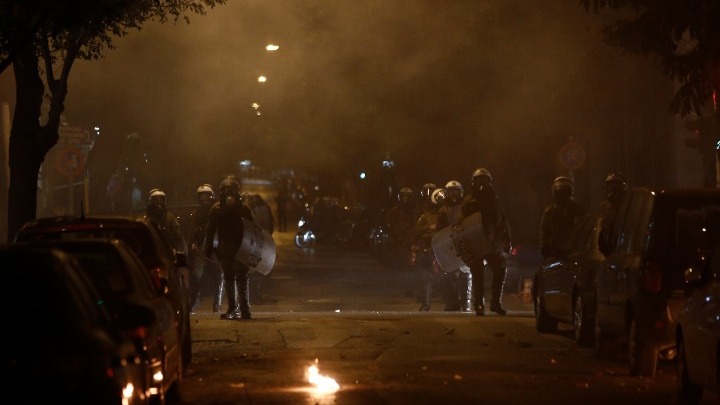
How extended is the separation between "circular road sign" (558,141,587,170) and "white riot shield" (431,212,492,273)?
17.7 feet

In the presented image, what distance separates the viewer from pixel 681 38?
14.3 metres

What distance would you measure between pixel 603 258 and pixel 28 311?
22.6ft

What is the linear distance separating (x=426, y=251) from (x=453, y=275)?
0.56 metres

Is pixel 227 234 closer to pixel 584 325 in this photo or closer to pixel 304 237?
pixel 584 325

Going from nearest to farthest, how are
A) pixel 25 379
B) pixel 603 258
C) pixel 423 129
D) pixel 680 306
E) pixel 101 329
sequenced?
pixel 25 379 → pixel 101 329 → pixel 680 306 → pixel 603 258 → pixel 423 129

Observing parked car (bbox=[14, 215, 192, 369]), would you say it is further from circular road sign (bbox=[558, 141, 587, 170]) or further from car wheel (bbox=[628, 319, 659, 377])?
circular road sign (bbox=[558, 141, 587, 170])

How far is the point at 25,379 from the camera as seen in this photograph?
223 inches

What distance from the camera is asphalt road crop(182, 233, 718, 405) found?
941cm

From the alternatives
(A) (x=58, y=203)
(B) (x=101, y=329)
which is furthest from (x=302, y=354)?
(A) (x=58, y=203)

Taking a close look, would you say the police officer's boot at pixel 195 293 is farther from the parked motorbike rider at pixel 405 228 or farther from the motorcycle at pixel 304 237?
the motorcycle at pixel 304 237

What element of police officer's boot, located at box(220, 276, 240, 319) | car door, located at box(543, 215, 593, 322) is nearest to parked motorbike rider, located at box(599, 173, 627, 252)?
car door, located at box(543, 215, 593, 322)

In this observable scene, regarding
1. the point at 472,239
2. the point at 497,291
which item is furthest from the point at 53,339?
the point at 497,291

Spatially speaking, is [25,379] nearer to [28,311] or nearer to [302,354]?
[28,311]

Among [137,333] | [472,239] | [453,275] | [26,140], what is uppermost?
[26,140]
